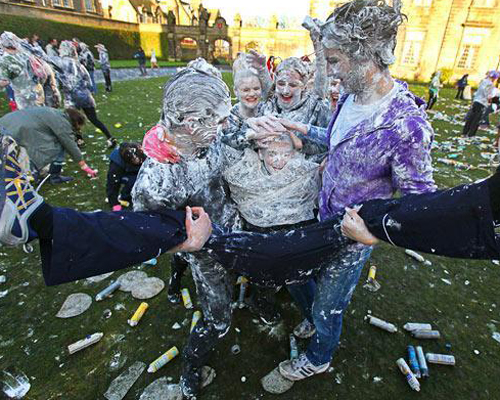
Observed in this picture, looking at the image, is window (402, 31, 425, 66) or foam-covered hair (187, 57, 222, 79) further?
window (402, 31, 425, 66)

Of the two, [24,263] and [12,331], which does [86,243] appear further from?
[24,263]

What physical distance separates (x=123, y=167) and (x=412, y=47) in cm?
2859

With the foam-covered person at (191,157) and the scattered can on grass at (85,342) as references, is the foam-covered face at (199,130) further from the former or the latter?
the scattered can on grass at (85,342)

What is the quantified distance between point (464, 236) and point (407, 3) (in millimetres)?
30202

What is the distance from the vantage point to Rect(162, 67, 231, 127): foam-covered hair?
1575 millimetres

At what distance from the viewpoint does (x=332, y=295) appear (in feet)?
6.65

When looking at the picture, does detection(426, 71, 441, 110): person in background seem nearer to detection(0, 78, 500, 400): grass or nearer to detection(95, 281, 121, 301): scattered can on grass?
detection(0, 78, 500, 400): grass

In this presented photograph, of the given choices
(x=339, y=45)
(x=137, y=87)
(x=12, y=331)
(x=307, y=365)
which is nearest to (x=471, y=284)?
(x=307, y=365)

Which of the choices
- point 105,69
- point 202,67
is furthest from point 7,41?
point 105,69

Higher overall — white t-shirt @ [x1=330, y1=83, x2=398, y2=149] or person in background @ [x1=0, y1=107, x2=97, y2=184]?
white t-shirt @ [x1=330, y1=83, x2=398, y2=149]

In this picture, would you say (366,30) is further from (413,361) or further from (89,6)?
(89,6)

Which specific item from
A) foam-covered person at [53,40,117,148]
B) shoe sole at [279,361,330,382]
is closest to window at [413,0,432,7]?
foam-covered person at [53,40,117,148]

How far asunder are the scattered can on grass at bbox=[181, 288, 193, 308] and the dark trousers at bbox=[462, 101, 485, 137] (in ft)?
34.5

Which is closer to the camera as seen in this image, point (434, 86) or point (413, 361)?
point (413, 361)
